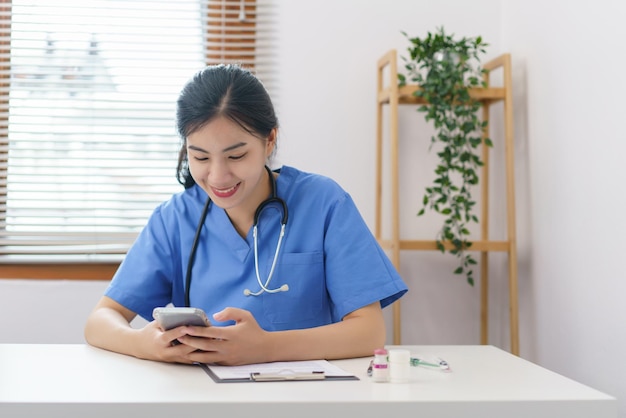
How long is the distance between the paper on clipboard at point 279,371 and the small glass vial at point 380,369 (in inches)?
1.6

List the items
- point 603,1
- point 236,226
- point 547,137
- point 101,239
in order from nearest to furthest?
point 236,226 < point 603,1 < point 547,137 < point 101,239

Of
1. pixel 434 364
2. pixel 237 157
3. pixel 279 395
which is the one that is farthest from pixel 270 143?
pixel 279 395

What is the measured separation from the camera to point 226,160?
1507 millimetres

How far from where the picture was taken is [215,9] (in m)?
2.60

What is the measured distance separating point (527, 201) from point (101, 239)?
139cm

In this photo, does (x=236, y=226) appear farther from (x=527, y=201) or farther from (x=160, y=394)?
(x=527, y=201)

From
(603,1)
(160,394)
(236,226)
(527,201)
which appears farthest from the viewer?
(527,201)

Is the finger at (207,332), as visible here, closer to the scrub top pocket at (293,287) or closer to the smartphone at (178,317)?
the smartphone at (178,317)

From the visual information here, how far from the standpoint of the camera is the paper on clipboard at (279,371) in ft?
3.78

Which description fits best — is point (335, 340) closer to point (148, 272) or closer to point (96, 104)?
point (148, 272)

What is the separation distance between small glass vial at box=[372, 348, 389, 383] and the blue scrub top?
1.16 ft

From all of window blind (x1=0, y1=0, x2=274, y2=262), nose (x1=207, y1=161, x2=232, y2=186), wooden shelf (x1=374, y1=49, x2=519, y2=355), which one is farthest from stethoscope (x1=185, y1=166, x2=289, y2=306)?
window blind (x1=0, y1=0, x2=274, y2=262)

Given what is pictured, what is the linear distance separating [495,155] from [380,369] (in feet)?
5.33

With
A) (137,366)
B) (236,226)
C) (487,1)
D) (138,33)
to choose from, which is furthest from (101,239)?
(487,1)
